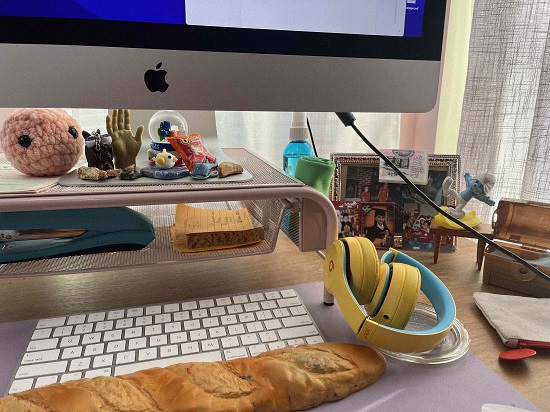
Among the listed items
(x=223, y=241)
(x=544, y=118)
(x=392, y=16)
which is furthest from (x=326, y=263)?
(x=544, y=118)

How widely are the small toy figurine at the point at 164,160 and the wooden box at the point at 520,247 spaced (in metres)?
0.50

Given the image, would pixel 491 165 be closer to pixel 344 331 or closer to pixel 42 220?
pixel 344 331

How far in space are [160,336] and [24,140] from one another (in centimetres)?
31

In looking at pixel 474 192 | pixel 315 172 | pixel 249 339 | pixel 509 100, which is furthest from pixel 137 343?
pixel 509 100

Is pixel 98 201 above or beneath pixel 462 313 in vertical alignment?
above

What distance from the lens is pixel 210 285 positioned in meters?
0.65

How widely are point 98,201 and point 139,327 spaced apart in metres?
0.16

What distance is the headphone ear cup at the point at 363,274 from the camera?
0.49 meters

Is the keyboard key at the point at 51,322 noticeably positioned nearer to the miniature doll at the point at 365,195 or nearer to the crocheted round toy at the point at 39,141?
the crocheted round toy at the point at 39,141

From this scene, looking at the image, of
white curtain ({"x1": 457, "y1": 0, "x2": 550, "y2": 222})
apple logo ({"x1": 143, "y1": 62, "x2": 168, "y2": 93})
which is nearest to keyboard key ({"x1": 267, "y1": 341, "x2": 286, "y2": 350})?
apple logo ({"x1": 143, "y1": 62, "x2": 168, "y2": 93})

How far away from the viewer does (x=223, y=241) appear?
0.66 metres

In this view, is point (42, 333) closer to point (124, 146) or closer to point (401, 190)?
point (124, 146)

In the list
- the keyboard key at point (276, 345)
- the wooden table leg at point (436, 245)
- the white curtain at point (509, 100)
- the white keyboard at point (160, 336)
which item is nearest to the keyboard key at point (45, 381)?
the white keyboard at point (160, 336)

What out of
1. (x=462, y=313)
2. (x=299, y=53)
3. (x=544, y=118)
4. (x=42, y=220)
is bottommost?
(x=462, y=313)
